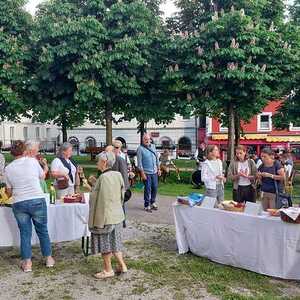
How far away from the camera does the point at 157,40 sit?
60.1 ft

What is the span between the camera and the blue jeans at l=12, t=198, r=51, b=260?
6.27m

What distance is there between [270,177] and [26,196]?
3.99m

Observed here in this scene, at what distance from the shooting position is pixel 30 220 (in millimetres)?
6426

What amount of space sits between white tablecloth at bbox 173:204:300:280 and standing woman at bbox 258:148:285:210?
1.55 metres

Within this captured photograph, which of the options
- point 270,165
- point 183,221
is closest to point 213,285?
point 183,221

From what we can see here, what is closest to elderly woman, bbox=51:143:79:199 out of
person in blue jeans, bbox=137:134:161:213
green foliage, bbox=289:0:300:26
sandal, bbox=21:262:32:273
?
sandal, bbox=21:262:32:273

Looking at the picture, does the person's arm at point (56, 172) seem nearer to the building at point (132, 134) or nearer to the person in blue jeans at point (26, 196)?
the person in blue jeans at point (26, 196)

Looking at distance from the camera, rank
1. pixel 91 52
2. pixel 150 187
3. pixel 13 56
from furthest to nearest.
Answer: pixel 13 56
pixel 91 52
pixel 150 187

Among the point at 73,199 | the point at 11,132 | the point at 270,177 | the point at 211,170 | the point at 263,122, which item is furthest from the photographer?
the point at 11,132

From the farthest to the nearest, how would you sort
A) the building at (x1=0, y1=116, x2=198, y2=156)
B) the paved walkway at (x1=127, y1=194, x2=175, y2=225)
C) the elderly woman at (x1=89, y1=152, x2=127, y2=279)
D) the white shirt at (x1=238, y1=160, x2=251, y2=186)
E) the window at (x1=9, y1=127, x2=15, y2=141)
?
the window at (x1=9, y1=127, x2=15, y2=141), the building at (x1=0, y1=116, x2=198, y2=156), the paved walkway at (x1=127, y1=194, x2=175, y2=225), the white shirt at (x1=238, y1=160, x2=251, y2=186), the elderly woman at (x1=89, y1=152, x2=127, y2=279)

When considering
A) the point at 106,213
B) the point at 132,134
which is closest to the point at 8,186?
the point at 106,213

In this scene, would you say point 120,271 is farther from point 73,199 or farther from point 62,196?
point 62,196

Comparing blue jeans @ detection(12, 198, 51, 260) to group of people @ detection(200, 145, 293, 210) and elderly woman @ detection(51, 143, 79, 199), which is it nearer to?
elderly woman @ detection(51, 143, 79, 199)

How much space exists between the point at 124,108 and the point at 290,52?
6799mm
